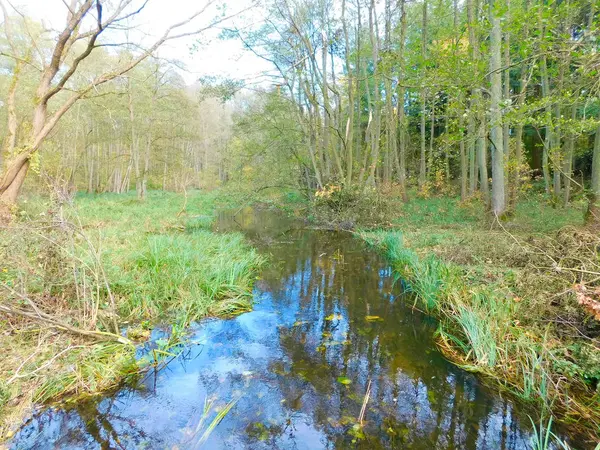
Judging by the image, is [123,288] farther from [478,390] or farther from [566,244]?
[566,244]

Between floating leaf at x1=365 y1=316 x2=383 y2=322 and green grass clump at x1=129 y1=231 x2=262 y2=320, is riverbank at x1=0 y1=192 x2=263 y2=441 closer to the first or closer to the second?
green grass clump at x1=129 y1=231 x2=262 y2=320

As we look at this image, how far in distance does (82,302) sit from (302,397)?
293 centimetres

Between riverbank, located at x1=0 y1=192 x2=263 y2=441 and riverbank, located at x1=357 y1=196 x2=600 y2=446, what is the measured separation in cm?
321

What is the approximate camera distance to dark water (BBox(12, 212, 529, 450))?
2.51 metres

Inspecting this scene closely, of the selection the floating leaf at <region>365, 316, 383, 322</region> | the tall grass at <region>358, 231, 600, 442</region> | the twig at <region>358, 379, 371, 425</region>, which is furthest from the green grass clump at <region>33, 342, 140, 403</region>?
the tall grass at <region>358, 231, 600, 442</region>

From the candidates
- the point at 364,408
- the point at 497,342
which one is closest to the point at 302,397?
the point at 364,408

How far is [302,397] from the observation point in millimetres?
3021

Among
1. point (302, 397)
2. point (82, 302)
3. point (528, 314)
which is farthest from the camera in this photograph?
point (82, 302)

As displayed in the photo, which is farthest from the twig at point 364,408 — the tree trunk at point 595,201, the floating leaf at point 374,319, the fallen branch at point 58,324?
the tree trunk at point 595,201

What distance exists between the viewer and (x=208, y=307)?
4973 millimetres

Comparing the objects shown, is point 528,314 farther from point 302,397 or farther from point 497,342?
point 302,397

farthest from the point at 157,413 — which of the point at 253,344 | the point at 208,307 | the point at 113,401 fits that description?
the point at 208,307

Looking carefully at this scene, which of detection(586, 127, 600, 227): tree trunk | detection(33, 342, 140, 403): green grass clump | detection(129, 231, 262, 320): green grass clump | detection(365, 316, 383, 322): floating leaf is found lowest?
detection(365, 316, 383, 322): floating leaf

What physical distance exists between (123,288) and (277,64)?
11.9 meters
